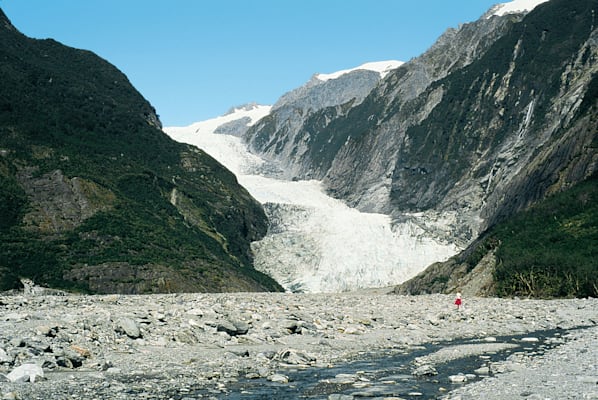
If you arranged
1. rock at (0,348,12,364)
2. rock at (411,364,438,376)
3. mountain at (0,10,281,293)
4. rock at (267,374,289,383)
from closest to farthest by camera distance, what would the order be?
rock at (0,348,12,364), rock at (267,374,289,383), rock at (411,364,438,376), mountain at (0,10,281,293)

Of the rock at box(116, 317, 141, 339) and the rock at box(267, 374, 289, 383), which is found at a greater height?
the rock at box(116, 317, 141, 339)

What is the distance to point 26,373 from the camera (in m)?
13.0

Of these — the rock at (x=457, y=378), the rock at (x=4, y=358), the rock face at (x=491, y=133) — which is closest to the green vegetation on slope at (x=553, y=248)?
the rock face at (x=491, y=133)

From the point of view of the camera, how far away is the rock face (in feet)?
222

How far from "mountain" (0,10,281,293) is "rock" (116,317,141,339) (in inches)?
1115

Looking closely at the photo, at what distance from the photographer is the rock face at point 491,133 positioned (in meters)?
67.6

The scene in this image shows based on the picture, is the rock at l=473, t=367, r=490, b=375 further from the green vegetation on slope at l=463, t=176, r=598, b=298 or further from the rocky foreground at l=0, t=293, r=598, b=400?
the green vegetation on slope at l=463, t=176, r=598, b=298

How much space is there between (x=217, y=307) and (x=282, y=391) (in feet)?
40.8

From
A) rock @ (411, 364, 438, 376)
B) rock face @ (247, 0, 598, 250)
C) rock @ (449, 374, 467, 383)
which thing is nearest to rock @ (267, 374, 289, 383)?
rock @ (411, 364, 438, 376)

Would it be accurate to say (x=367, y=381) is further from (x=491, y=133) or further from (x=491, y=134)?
(x=491, y=133)

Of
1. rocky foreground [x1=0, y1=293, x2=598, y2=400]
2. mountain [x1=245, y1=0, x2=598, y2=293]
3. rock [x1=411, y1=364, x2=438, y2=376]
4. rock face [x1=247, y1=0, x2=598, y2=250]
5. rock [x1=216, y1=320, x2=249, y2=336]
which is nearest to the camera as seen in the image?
rocky foreground [x1=0, y1=293, x2=598, y2=400]

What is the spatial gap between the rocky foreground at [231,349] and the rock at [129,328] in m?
0.03

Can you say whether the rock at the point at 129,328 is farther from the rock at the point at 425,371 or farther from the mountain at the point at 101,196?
the mountain at the point at 101,196

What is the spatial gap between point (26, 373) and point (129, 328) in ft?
18.2
